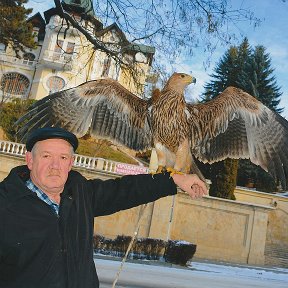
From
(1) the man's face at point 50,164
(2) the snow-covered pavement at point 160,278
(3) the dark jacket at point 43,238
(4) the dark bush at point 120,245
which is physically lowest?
(2) the snow-covered pavement at point 160,278

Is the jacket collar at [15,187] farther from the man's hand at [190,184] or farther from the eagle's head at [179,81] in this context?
the eagle's head at [179,81]

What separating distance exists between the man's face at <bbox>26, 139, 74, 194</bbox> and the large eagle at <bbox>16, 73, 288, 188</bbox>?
134 cm

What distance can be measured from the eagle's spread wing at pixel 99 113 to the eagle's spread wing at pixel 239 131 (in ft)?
1.62

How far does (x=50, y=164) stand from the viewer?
1867mm

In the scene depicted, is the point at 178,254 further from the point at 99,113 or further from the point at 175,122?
the point at 175,122

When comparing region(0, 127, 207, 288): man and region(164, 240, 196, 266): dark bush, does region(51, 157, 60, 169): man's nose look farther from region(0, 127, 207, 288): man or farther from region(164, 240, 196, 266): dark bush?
region(164, 240, 196, 266): dark bush

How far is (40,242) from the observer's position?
1.69m

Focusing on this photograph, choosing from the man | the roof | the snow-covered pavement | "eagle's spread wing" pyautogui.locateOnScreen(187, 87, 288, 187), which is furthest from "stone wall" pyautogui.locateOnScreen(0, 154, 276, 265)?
the man

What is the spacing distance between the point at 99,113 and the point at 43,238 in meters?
2.15

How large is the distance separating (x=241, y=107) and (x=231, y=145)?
36cm

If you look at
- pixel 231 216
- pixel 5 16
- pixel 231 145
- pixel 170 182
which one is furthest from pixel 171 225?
pixel 170 182

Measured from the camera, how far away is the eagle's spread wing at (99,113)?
3.61m

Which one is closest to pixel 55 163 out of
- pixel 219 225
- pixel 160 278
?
pixel 160 278

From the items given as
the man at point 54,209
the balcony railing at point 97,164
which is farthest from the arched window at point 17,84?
the man at point 54,209
